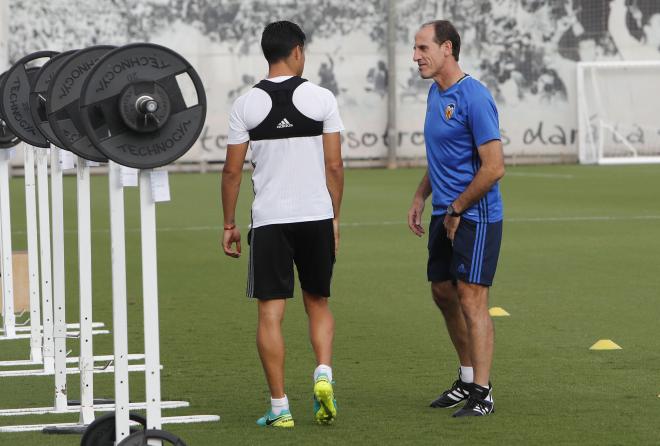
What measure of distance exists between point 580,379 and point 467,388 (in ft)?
3.29

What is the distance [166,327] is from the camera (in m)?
11.0

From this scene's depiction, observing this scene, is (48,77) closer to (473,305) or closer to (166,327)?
(473,305)

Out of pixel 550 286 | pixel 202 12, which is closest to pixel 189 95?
pixel 202 12

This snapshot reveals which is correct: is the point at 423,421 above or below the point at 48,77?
below

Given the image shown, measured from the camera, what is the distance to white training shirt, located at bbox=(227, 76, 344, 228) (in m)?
7.12

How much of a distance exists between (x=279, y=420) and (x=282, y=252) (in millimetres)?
814

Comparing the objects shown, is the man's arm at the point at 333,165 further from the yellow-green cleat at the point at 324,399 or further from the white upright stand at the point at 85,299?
the white upright stand at the point at 85,299

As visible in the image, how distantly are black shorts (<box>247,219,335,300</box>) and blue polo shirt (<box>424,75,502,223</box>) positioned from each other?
66cm

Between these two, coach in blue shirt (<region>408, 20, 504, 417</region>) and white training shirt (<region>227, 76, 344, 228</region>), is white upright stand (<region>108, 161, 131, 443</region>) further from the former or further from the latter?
coach in blue shirt (<region>408, 20, 504, 417</region>)

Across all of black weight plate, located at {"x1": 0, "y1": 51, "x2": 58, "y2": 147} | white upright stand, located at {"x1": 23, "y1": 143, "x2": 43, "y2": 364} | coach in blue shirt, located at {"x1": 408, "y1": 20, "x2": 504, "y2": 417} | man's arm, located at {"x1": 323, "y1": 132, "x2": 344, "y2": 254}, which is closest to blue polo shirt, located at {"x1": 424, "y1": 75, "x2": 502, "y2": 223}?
coach in blue shirt, located at {"x1": 408, "y1": 20, "x2": 504, "y2": 417}

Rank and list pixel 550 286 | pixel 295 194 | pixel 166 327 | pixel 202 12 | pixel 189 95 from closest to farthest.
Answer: pixel 295 194
pixel 166 327
pixel 550 286
pixel 189 95
pixel 202 12

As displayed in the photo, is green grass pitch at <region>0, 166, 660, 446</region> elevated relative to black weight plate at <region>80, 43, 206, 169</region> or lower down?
lower down

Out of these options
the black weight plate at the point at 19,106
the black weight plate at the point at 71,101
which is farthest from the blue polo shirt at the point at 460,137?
the black weight plate at the point at 19,106

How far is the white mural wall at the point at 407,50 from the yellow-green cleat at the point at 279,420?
2909cm
